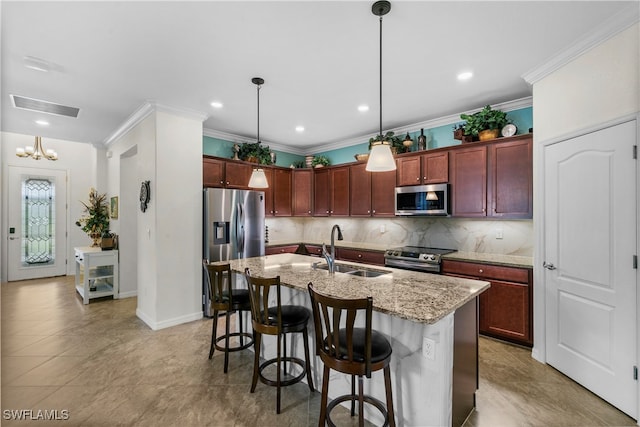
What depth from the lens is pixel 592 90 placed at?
7.82ft

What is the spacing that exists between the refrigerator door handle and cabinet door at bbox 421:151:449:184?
2.72m

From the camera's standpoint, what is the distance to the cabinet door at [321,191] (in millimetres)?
5520

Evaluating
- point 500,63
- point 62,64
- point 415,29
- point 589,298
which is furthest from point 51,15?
point 589,298

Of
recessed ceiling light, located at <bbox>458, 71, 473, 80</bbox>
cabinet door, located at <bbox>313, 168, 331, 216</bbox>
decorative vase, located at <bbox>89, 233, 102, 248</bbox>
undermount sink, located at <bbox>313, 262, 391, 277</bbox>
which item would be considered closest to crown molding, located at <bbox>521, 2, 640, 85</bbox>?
recessed ceiling light, located at <bbox>458, 71, 473, 80</bbox>

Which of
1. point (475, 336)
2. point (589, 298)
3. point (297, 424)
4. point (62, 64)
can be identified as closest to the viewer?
point (297, 424)

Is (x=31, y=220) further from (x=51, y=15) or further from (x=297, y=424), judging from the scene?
(x=297, y=424)

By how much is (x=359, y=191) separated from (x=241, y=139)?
234 cm

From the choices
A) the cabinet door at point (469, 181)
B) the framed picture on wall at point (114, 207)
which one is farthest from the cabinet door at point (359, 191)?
the framed picture on wall at point (114, 207)

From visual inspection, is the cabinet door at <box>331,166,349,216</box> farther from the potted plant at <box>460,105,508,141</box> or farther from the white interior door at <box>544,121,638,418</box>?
the white interior door at <box>544,121,638,418</box>

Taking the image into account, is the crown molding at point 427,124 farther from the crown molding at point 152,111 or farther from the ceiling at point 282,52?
the crown molding at point 152,111

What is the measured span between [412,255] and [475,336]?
5.98 ft

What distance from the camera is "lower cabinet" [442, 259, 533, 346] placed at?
3057 millimetres

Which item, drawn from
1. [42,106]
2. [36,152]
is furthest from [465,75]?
[36,152]

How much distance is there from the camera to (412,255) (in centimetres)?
394
